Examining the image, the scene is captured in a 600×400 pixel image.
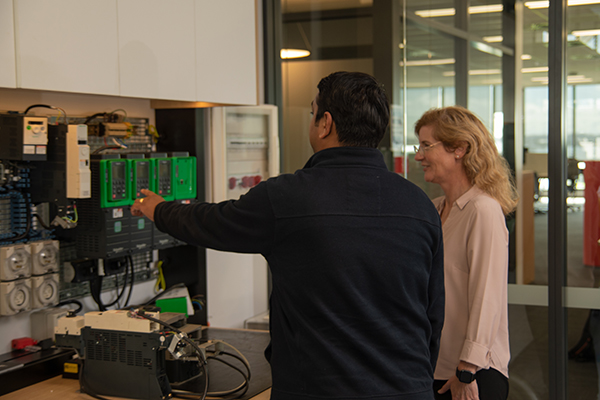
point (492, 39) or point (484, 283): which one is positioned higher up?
point (492, 39)

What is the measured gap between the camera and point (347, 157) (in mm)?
1432

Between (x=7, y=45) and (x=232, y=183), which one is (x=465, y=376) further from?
(x=232, y=183)

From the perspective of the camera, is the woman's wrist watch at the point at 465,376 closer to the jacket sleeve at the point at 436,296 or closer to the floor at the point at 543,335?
the jacket sleeve at the point at 436,296

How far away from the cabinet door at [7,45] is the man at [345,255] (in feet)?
2.77

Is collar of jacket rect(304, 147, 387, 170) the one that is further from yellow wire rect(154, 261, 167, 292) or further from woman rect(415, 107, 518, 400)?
yellow wire rect(154, 261, 167, 292)

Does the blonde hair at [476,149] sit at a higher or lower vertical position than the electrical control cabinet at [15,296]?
higher

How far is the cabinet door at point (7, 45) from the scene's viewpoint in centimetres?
179

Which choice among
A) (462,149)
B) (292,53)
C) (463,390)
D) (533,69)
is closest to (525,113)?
(533,69)

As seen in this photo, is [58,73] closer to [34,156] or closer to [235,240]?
[34,156]

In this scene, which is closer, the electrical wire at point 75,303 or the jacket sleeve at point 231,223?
the jacket sleeve at point 231,223

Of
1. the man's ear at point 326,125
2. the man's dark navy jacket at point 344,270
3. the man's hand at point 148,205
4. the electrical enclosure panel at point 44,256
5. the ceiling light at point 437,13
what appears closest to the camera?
the man's dark navy jacket at point 344,270

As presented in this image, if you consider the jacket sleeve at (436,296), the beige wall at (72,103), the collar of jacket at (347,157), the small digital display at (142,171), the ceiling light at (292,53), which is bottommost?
the jacket sleeve at (436,296)

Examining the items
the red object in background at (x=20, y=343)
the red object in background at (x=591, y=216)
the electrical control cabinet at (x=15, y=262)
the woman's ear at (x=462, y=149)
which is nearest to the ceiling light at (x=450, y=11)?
the red object in background at (x=591, y=216)

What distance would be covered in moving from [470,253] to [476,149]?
363 millimetres
